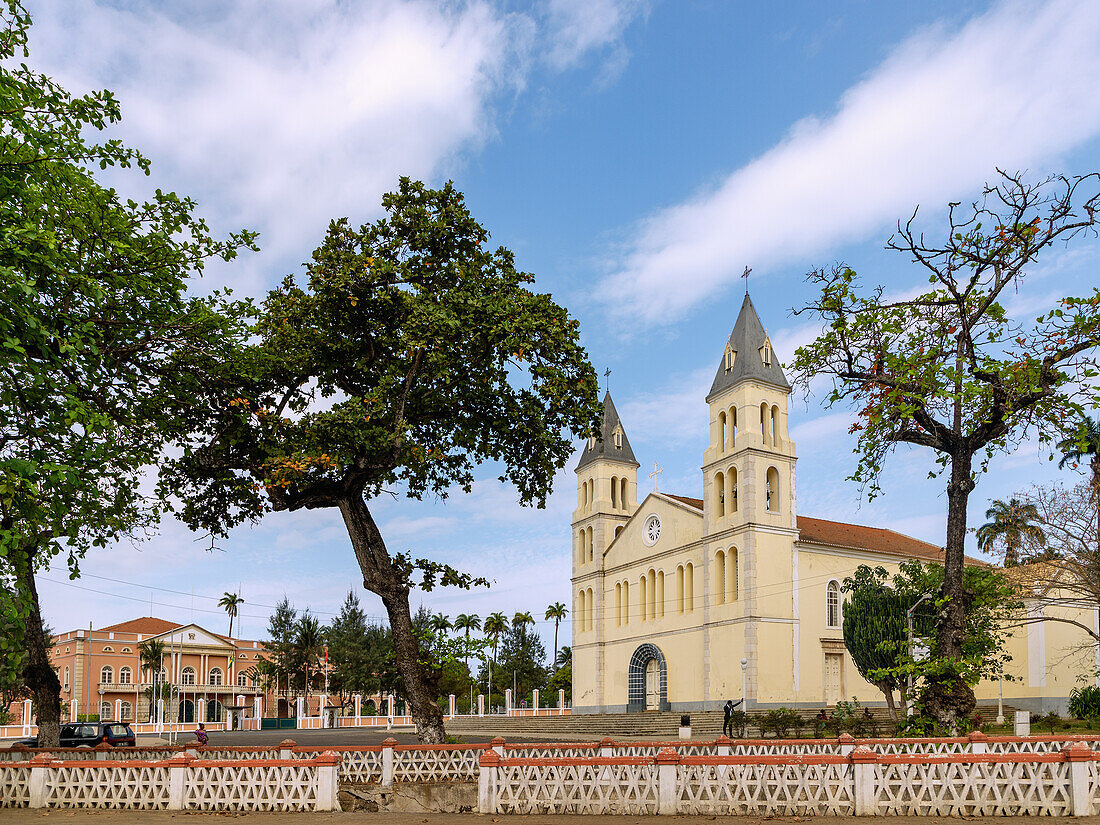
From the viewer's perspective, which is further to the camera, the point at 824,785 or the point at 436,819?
the point at 436,819

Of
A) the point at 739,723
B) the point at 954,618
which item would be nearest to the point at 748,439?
the point at 739,723

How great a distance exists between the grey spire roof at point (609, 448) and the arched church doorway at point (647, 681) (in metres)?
12.5

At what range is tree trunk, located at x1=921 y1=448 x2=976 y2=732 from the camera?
15987 millimetres

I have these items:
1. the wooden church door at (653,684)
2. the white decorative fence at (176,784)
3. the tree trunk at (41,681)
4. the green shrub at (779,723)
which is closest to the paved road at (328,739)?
the wooden church door at (653,684)

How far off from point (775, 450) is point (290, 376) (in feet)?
107

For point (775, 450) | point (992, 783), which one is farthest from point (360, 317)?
point (775, 450)

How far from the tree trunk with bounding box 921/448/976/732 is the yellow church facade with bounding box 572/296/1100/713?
90.4 feet

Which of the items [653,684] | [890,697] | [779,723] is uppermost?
[890,697]

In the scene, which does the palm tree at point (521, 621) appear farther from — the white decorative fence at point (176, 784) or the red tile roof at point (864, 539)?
the white decorative fence at point (176, 784)

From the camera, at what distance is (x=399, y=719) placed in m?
63.5

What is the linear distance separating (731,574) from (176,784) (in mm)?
36444

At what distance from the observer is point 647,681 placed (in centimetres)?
5275

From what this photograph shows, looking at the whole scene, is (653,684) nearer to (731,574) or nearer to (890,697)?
(731,574)

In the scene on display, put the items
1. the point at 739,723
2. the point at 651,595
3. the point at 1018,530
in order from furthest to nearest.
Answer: the point at 651,595, the point at 739,723, the point at 1018,530
